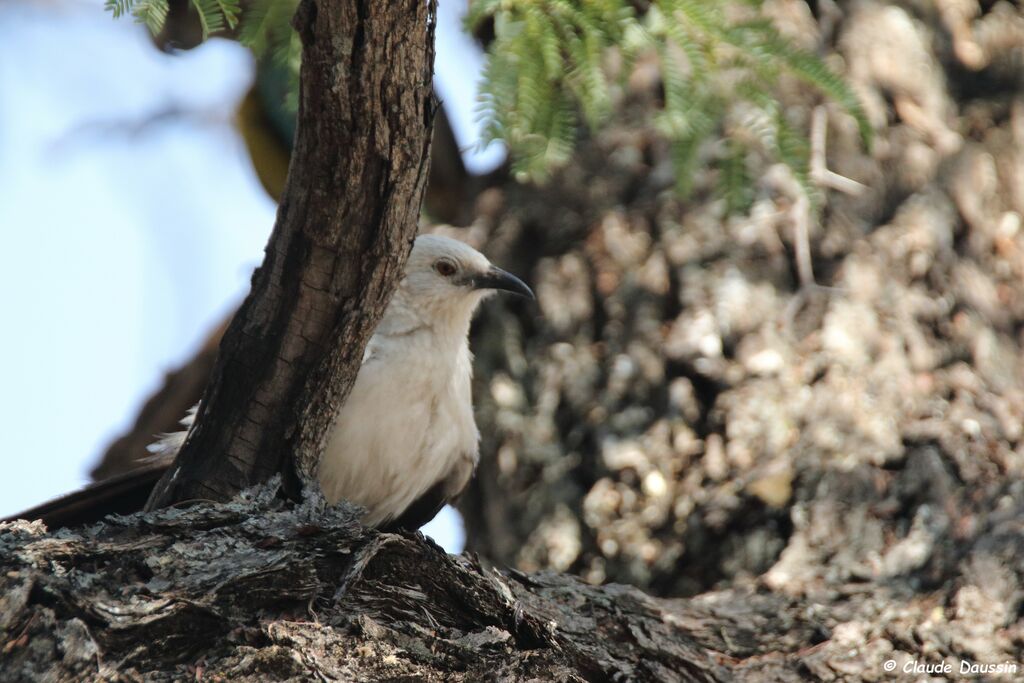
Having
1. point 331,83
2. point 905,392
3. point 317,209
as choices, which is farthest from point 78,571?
point 905,392

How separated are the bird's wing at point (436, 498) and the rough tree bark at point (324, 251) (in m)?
1.58

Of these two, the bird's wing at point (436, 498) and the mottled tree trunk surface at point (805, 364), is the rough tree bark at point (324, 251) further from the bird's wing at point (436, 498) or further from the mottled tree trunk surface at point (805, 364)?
the mottled tree trunk surface at point (805, 364)

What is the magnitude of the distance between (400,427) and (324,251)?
1.59m

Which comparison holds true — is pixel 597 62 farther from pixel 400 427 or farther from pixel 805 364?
pixel 805 364

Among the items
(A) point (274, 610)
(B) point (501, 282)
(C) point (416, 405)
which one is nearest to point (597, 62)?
(B) point (501, 282)

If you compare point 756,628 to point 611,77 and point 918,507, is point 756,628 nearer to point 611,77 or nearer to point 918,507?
point 918,507

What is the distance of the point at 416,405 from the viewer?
4.62 meters

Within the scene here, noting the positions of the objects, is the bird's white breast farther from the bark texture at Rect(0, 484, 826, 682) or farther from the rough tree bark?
the bark texture at Rect(0, 484, 826, 682)

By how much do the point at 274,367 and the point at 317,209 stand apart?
0.52 metres

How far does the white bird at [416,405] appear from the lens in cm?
439

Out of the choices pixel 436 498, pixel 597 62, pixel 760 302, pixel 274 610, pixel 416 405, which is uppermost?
pixel 597 62

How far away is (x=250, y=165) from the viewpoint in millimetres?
6859

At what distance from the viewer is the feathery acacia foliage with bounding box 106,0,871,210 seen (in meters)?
3.80

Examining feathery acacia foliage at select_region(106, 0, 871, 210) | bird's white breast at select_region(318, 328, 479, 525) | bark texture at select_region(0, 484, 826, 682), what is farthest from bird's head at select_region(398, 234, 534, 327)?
bark texture at select_region(0, 484, 826, 682)
